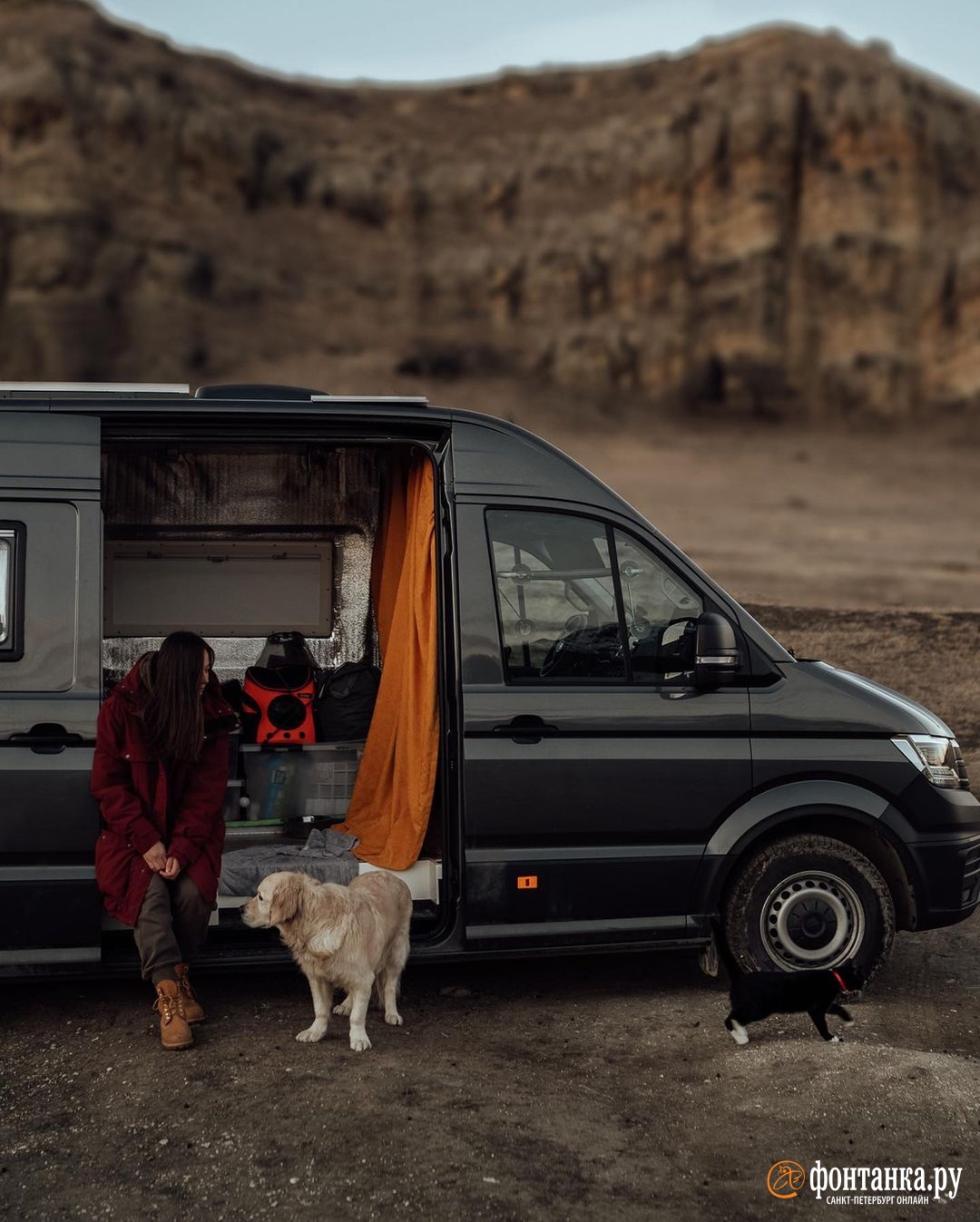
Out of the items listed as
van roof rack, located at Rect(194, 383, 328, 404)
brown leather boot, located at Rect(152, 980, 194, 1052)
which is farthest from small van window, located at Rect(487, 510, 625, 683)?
brown leather boot, located at Rect(152, 980, 194, 1052)

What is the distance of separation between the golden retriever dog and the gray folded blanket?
799 mm

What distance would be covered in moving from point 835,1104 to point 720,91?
45427 millimetres

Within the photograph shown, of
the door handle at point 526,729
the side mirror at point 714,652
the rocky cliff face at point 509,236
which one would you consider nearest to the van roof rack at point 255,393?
the door handle at point 526,729

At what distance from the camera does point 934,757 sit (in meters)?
5.89

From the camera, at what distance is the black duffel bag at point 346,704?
7.20 meters

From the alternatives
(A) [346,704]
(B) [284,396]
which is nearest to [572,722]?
(B) [284,396]

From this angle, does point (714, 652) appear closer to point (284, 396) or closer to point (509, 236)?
point (284, 396)

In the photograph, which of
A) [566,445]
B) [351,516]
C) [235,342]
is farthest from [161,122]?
[351,516]

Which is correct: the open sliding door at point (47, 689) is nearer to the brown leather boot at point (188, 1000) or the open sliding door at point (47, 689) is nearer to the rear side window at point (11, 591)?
the rear side window at point (11, 591)

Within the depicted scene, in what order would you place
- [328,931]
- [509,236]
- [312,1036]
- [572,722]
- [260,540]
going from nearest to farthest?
[328,931] < [312,1036] < [572,722] < [260,540] < [509,236]

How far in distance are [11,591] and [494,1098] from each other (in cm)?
266

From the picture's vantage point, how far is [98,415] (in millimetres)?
5590

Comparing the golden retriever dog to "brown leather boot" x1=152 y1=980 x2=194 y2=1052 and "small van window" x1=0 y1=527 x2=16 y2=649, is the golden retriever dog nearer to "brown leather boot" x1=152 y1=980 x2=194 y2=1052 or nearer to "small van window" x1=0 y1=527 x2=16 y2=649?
"brown leather boot" x1=152 y1=980 x2=194 y2=1052

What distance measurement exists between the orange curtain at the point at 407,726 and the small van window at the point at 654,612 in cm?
87
